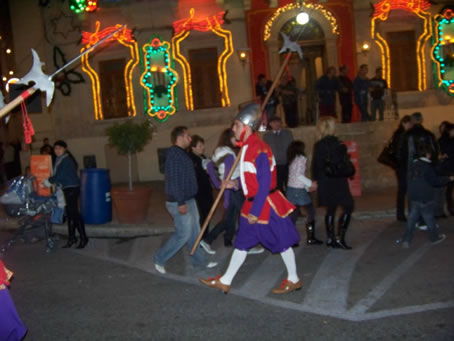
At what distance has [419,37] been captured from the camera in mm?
16516

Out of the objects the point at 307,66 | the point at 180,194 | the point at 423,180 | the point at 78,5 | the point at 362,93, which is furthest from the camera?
the point at 307,66

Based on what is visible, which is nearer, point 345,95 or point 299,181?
point 299,181

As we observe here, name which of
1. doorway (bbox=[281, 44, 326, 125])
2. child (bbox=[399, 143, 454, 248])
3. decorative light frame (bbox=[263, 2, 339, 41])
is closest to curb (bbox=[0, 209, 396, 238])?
child (bbox=[399, 143, 454, 248])

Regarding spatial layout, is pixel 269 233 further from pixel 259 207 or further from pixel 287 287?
pixel 287 287

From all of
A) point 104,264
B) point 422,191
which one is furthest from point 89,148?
point 422,191

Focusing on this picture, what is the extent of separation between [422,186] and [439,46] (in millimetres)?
10974

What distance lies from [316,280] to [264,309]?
1.13 metres

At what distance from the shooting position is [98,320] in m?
5.13

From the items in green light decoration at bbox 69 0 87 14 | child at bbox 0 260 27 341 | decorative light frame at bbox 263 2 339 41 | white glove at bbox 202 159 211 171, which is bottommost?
child at bbox 0 260 27 341

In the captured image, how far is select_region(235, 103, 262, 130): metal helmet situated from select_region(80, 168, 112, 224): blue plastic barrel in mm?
5019

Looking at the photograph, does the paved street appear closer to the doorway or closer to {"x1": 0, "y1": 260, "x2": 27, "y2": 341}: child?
{"x1": 0, "y1": 260, "x2": 27, "y2": 341}: child

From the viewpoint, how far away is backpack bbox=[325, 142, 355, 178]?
7219 millimetres

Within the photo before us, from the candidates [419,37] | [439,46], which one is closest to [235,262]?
[419,37]

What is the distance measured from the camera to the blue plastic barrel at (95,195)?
9.81 meters
